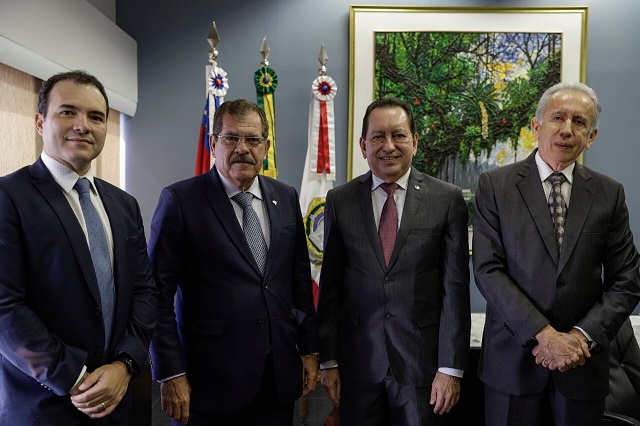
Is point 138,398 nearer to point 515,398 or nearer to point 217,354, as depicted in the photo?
point 217,354

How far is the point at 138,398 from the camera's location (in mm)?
2551

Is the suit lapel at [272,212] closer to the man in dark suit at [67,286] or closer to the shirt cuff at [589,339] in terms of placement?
the man in dark suit at [67,286]

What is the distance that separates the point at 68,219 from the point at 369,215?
1.01 m

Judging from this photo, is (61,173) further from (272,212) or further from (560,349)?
(560,349)

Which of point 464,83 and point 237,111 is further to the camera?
point 464,83

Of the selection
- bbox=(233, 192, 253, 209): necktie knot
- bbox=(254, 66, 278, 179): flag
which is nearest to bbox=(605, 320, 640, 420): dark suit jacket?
bbox=(233, 192, 253, 209): necktie knot

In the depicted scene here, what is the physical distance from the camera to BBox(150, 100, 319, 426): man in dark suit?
1.88 m

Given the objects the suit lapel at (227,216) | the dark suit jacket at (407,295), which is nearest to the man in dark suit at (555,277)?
the dark suit jacket at (407,295)

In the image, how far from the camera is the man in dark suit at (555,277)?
Result: 1.83m

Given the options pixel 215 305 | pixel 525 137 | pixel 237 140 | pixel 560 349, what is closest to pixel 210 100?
pixel 237 140

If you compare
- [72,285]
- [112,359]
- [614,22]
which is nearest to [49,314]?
[72,285]

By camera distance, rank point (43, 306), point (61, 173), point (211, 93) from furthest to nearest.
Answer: point (211, 93)
point (61, 173)
point (43, 306)

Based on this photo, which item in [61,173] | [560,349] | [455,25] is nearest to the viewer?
[61,173]

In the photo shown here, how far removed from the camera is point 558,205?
193cm
